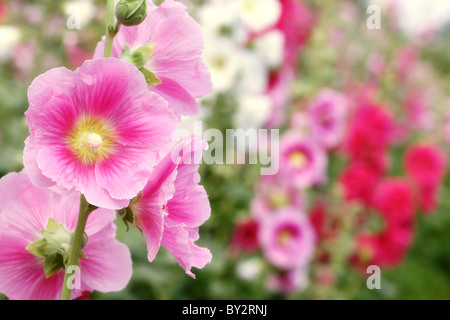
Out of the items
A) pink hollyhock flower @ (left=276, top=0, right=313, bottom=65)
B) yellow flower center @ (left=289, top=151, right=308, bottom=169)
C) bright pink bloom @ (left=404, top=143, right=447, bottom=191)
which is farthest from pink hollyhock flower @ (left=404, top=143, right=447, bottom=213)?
pink hollyhock flower @ (left=276, top=0, right=313, bottom=65)

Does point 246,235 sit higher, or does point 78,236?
point 246,235

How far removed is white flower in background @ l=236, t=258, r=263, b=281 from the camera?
1459 millimetres

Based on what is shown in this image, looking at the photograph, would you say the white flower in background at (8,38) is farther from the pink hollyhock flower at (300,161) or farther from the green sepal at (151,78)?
the green sepal at (151,78)

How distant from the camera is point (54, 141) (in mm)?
417

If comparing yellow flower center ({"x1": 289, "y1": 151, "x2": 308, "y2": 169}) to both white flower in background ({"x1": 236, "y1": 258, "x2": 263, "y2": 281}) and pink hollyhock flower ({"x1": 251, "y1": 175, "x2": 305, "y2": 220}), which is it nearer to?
pink hollyhock flower ({"x1": 251, "y1": 175, "x2": 305, "y2": 220})

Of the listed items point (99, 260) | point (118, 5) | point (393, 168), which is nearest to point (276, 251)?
point (99, 260)

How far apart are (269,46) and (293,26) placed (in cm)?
73

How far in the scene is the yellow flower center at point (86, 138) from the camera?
43 cm

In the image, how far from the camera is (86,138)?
425mm

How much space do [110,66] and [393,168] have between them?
3.52 metres

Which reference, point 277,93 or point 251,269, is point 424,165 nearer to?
point 277,93

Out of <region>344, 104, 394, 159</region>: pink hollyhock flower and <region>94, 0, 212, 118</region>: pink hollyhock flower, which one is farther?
<region>344, 104, 394, 159</region>: pink hollyhock flower

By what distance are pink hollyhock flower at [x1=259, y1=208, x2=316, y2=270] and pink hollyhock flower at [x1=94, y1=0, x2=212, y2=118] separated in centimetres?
95

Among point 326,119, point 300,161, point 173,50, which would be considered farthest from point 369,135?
point 173,50
